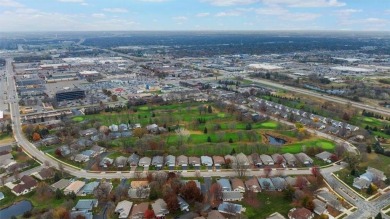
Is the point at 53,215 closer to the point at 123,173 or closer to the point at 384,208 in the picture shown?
the point at 123,173

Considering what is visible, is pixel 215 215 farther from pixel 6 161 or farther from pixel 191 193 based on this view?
pixel 6 161

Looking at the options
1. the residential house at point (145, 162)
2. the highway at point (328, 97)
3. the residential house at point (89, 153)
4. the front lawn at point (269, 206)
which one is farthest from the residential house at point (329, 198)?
the highway at point (328, 97)

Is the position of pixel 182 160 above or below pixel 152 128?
below

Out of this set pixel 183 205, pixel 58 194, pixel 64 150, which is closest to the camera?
pixel 183 205

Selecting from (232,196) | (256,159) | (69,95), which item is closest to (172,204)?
(232,196)

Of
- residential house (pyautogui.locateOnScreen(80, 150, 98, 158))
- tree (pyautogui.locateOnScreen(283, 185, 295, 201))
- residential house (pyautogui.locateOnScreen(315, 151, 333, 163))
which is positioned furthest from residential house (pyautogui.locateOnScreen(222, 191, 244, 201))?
residential house (pyautogui.locateOnScreen(80, 150, 98, 158))
